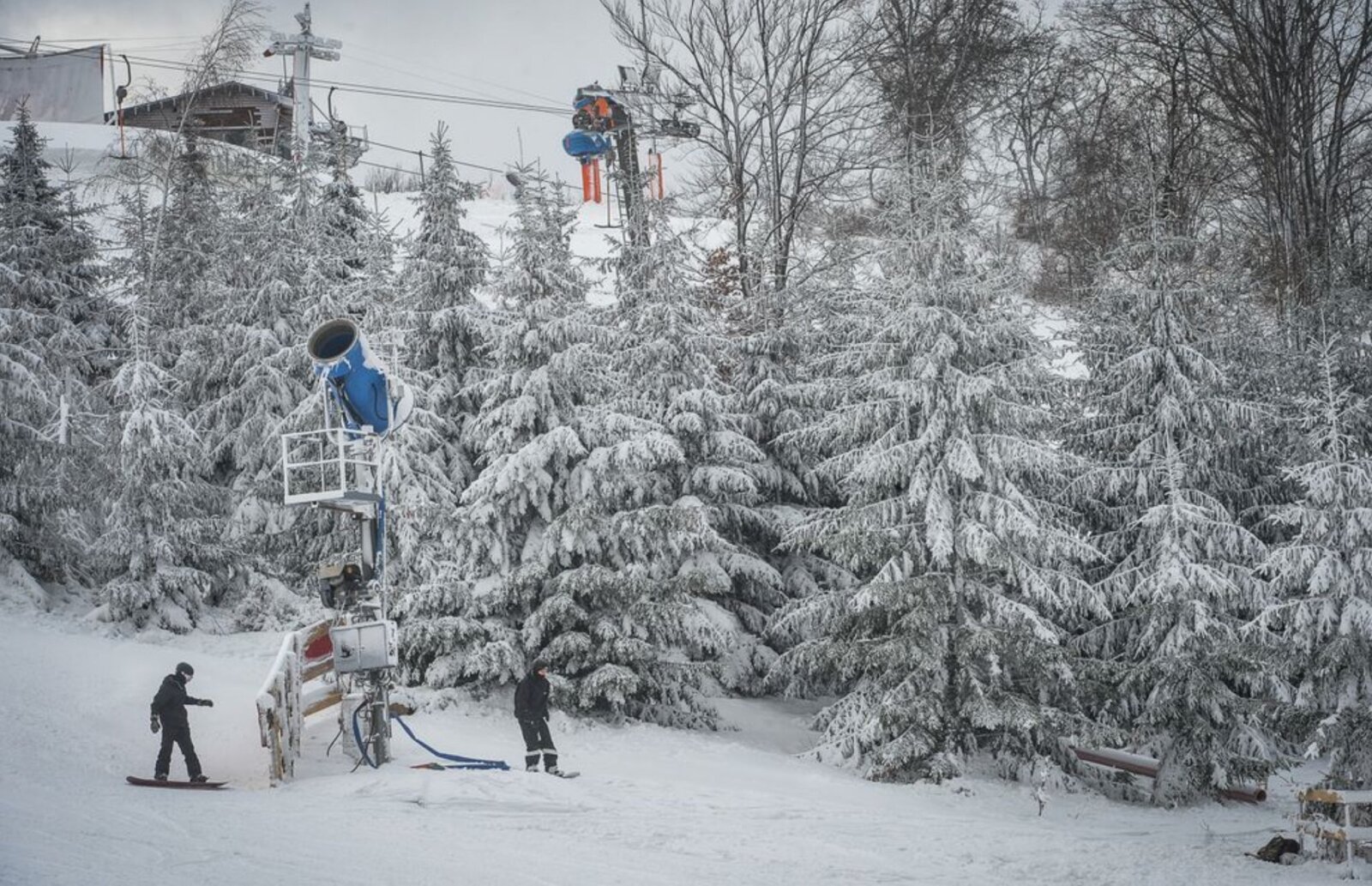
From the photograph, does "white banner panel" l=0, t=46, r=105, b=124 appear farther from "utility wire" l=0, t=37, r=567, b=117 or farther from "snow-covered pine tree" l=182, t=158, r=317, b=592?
"snow-covered pine tree" l=182, t=158, r=317, b=592

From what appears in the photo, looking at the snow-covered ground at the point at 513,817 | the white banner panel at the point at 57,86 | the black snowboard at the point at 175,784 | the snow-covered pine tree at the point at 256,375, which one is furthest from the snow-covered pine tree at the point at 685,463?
the white banner panel at the point at 57,86

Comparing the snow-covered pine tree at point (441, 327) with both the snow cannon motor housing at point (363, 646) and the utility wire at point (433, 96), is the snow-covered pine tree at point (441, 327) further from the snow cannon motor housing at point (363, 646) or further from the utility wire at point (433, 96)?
the utility wire at point (433, 96)

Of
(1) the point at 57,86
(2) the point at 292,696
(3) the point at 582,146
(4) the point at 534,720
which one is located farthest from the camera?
(3) the point at 582,146

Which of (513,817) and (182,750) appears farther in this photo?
(182,750)

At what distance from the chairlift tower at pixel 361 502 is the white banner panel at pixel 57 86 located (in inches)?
1115

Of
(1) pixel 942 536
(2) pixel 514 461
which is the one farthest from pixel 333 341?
(1) pixel 942 536

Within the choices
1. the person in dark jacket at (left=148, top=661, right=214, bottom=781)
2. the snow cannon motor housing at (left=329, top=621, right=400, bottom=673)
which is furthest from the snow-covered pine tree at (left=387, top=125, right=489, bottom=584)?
the person in dark jacket at (left=148, top=661, right=214, bottom=781)

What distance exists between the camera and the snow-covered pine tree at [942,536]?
20.4m

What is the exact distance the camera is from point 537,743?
54.6ft

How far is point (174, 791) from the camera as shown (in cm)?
1420

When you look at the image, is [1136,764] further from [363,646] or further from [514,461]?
[363,646]

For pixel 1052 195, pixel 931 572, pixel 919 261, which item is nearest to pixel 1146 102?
pixel 1052 195

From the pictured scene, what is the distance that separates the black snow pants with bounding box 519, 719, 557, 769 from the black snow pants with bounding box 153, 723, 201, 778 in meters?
4.14

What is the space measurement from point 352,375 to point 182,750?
16.7 ft
